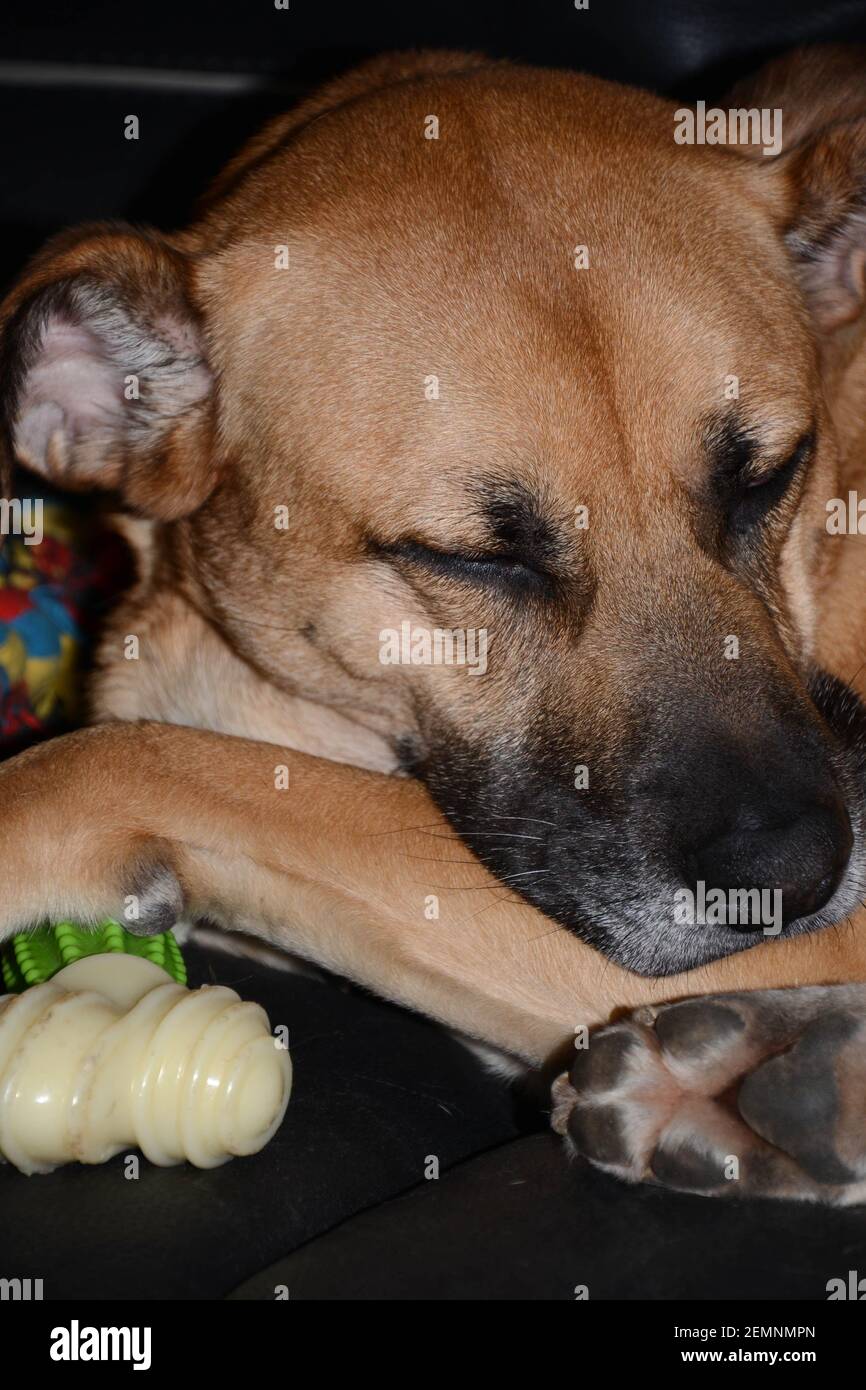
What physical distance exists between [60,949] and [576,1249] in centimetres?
87

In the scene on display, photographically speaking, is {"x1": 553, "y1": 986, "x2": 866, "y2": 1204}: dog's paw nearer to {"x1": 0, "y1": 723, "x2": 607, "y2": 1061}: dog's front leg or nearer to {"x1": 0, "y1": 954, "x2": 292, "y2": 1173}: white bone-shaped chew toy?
{"x1": 0, "y1": 723, "x2": 607, "y2": 1061}: dog's front leg

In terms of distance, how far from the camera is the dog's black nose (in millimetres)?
1924

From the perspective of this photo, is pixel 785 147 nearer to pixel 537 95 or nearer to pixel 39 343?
pixel 537 95

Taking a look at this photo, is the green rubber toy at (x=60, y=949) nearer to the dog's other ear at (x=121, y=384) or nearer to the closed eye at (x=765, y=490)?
the dog's other ear at (x=121, y=384)

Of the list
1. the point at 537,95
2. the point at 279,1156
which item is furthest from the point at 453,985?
the point at 537,95

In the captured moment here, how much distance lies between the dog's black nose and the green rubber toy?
83cm

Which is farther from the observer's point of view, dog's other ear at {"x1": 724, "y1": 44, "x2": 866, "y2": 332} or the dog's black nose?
dog's other ear at {"x1": 724, "y1": 44, "x2": 866, "y2": 332}

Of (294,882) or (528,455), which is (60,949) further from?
(528,455)

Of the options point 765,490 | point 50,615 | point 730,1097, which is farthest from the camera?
point 50,615

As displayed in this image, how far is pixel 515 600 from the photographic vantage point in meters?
2.17

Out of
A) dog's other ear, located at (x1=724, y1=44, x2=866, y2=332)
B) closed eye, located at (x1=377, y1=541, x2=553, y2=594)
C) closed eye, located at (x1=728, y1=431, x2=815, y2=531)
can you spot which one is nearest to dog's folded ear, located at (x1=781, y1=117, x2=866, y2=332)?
dog's other ear, located at (x1=724, y1=44, x2=866, y2=332)

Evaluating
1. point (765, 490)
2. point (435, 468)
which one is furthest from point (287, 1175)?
point (765, 490)

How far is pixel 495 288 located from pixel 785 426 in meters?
0.51

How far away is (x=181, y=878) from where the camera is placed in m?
2.14
